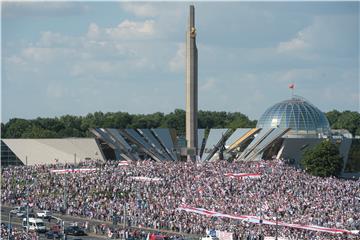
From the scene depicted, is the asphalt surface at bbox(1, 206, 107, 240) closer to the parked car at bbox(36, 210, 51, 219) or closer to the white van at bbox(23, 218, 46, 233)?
the parked car at bbox(36, 210, 51, 219)

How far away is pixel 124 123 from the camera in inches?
6265

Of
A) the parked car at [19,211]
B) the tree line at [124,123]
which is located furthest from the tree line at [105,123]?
the parked car at [19,211]

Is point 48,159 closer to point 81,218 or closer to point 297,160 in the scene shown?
point 297,160

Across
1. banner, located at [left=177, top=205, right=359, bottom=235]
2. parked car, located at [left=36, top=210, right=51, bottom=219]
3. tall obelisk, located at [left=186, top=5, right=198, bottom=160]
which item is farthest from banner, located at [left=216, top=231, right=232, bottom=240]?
→ tall obelisk, located at [left=186, top=5, right=198, bottom=160]

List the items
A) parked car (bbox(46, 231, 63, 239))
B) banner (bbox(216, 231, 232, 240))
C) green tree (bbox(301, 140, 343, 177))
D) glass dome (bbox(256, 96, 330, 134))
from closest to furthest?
banner (bbox(216, 231, 232, 240)), parked car (bbox(46, 231, 63, 239)), green tree (bbox(301, 140, 343, 177)), glass dome (bbox(256, 96, 330, 134))

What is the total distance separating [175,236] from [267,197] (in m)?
11.9

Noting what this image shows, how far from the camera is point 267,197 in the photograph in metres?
71.8

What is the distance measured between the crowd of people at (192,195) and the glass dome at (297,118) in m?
25.2

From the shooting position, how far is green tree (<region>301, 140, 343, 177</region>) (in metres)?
91.8

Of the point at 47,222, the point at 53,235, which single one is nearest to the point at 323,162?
the point at 47,222

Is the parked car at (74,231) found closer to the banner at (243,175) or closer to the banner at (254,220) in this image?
the banner at (254,220)

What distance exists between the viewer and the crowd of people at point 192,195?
64.9m

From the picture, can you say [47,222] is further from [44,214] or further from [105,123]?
[105,123]

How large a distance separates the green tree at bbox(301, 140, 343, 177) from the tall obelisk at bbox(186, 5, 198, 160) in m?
16.4
